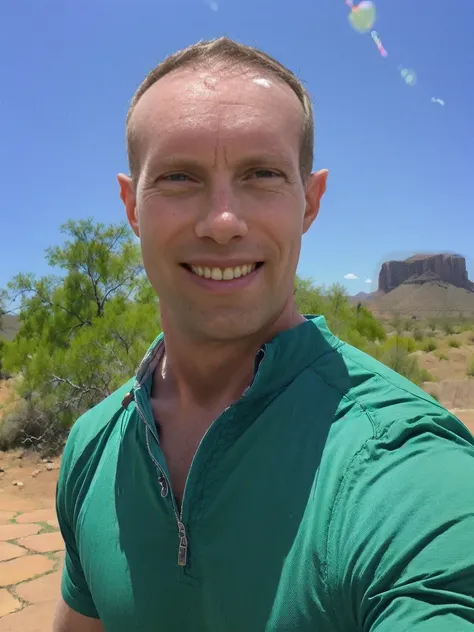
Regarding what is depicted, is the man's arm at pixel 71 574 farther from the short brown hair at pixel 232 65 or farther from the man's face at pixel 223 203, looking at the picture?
the short brown hair at pixel 232 65

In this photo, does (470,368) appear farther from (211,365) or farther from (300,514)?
(300,514)

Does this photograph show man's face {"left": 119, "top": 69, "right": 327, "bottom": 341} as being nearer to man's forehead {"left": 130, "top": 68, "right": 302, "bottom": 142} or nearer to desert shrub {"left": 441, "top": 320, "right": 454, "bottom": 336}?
man's forehead {"left": 130, "top": 68, "right": 302, "bottom": 142}

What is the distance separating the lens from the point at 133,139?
61.1 inches

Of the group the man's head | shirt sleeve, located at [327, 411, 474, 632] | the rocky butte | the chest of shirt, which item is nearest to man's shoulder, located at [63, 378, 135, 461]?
the chest of shirt

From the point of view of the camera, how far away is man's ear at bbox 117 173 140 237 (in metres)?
1.67

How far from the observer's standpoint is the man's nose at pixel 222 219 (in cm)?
131

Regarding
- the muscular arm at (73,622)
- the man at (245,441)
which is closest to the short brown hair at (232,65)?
the man at (245,441)

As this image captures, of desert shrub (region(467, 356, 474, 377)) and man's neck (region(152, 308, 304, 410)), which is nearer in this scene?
man's neck (region(152, 308, 304, 410))

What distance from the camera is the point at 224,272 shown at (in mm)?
1374

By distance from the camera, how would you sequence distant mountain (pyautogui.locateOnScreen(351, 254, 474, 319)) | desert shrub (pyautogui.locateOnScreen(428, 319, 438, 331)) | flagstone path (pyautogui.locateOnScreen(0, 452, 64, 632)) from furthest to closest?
distant mountain (pyautogui.locateOnScreen(351, 254, 474, 319)) → desert shrub (pyautogui.locateOnScreen(428, 319, 438, 331)) → flagstone path (pyautogui.locateOnScreen(0, 452, 64, 632))

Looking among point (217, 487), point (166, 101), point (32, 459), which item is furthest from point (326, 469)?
point (32, 459)

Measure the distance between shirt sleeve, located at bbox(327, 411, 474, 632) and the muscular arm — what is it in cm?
98

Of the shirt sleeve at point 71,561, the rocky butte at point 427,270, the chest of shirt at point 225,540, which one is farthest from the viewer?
the rocky butte at point 427,270

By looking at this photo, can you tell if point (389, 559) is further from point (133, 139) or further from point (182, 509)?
point (133, 139)
